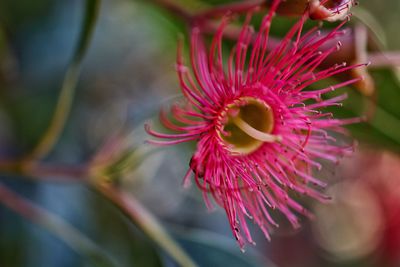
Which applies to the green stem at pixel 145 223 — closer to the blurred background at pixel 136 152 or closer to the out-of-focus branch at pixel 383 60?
the blurred background at pixel 136 152

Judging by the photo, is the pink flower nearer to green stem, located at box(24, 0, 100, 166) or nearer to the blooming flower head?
the blooming flower head

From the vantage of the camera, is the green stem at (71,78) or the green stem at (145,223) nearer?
the green stem at (71,78)

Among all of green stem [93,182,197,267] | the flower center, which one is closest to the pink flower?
the flower center

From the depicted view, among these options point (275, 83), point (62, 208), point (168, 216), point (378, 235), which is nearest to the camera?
point (275, 83)

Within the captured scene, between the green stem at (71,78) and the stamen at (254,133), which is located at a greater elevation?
the green stem at (71,78)

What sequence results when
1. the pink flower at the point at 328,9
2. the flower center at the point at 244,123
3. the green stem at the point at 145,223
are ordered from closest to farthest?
1. the pink flower at the point at 328,9
2. the flower center at the point at 244,123
3. the green stem at the point at 145,223

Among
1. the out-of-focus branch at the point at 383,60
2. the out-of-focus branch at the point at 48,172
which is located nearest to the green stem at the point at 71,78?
the out-of-focus branch at the point at 48,172

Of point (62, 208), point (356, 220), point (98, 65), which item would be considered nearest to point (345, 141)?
point (62, 208)

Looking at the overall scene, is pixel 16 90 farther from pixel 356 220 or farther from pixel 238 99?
pixel 356 220
